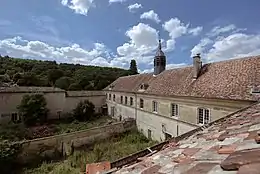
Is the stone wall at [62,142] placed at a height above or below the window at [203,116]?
below

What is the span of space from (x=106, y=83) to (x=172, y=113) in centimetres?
3527

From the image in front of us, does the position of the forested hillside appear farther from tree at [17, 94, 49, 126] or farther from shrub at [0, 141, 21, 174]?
shrub at [0, 141, 21, 174]

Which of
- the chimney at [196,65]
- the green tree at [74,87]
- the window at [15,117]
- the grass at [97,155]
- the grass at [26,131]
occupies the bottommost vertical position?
the grass at [97,155]

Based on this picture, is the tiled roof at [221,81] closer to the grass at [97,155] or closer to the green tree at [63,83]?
the grass at [97,155]

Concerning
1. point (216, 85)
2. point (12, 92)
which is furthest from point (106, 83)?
point (216, 85)

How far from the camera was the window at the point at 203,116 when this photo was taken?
15.1 meters

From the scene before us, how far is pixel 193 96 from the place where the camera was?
1585 centimetres

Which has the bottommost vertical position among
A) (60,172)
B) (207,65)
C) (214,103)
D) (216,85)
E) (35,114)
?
(60,172)

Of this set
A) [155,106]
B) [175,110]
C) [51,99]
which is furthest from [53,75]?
[175,110]

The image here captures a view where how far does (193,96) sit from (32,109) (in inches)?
880

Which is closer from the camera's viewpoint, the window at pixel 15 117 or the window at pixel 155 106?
the window at pixel 155 106

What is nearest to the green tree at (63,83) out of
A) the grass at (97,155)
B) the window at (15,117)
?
the window at (15,117)

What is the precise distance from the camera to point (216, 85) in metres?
15.1

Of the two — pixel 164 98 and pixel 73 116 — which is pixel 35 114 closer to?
pixel 73 116
